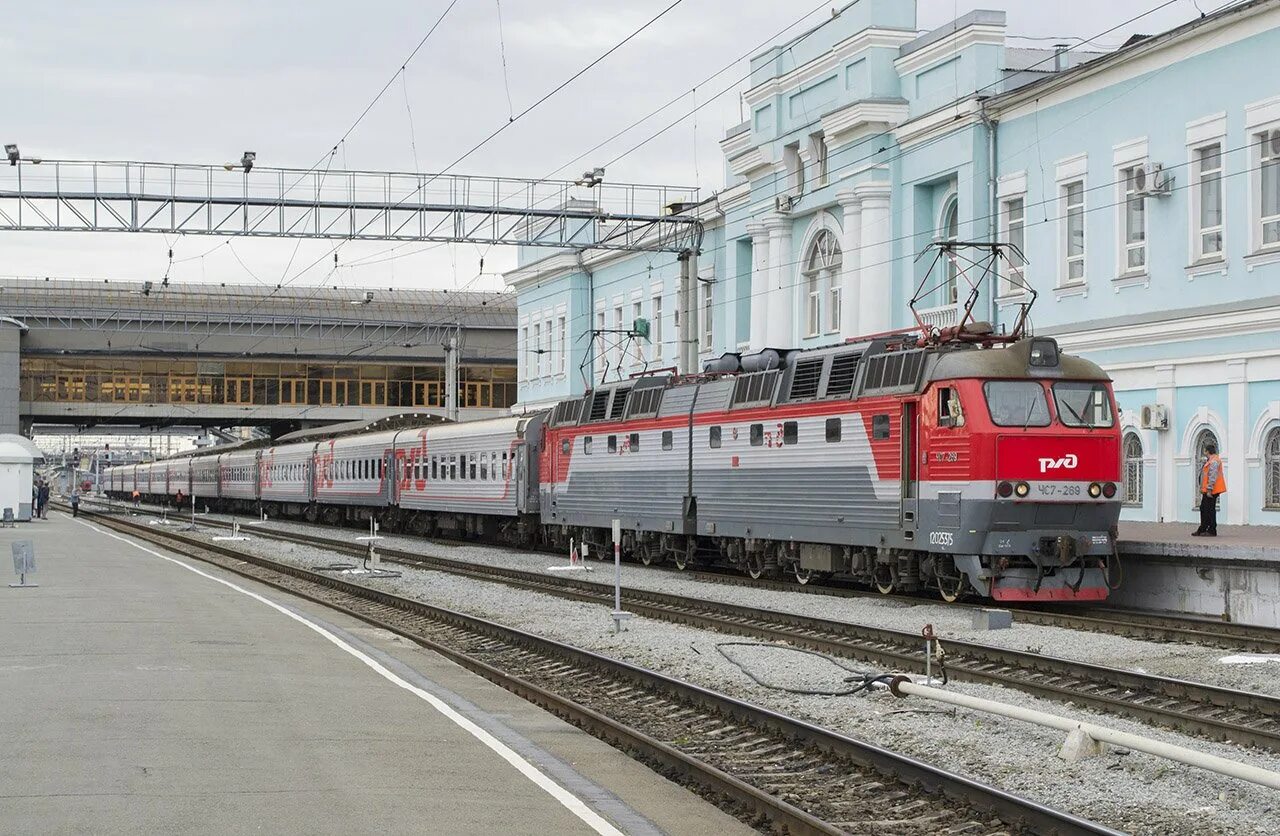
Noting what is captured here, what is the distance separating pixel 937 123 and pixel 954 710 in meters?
26.0

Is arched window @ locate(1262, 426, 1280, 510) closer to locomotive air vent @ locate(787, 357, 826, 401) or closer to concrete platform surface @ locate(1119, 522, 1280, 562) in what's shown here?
concrete platform surface @ locate(1119, 522, 1280, 562)

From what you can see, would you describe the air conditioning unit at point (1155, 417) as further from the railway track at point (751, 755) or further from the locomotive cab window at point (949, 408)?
the railway track at point (751, 755)

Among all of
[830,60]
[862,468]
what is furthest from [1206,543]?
[830,60]

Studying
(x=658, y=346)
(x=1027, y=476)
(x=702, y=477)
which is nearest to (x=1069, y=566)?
(x=1027, y=476)

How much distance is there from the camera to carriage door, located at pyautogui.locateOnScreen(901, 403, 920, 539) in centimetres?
2314

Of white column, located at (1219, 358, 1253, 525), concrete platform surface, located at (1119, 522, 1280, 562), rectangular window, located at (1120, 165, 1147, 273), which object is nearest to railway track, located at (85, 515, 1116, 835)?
concrete platform surface, located at (1119, 522, 1280, 562)

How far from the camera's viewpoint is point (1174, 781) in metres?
10.4

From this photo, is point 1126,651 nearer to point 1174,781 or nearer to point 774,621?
point 774,621

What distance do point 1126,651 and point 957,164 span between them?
20795 millimetres

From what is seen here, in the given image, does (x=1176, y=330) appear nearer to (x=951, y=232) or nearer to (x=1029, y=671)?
(x=951, y=232)

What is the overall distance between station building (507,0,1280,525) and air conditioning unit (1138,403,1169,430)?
4cm

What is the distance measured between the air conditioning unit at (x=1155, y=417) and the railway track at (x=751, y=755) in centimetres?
1565

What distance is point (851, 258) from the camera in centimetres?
4016

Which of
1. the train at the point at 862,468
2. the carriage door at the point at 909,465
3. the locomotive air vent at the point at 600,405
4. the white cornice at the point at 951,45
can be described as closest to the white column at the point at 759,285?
the white cornice at the point at 951,45
